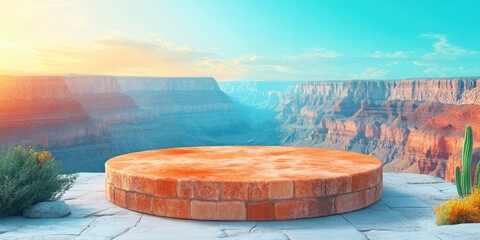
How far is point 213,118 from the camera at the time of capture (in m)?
133

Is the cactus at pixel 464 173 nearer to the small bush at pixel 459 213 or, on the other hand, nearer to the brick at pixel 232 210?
the small bush at pixel 459 213

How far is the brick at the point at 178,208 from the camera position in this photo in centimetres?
726

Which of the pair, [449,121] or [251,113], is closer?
[449,121]

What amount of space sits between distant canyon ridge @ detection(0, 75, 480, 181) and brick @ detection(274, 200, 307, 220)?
41.9 metres

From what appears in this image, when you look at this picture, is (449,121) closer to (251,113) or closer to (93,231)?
(93,231)

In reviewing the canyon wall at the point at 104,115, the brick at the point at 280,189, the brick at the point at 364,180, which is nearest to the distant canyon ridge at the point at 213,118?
Result: the canyon wall at the point at 104,115

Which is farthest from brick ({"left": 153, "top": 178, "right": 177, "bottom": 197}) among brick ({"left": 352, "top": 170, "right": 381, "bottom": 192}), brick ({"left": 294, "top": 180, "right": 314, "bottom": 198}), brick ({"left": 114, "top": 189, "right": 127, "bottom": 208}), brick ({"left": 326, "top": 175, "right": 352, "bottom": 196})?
brick ({"left": 352, "top": 170, "right": 381, "bottom": 192})

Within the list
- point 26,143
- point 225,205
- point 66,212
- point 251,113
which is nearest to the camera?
point 225,205

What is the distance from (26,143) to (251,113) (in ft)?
486

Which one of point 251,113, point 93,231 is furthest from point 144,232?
point 251,113

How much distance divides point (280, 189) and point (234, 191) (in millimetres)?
703

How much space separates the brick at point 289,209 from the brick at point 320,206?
0.12 meters

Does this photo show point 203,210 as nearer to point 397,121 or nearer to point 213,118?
point 397,121

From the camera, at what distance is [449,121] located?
65.4 m
